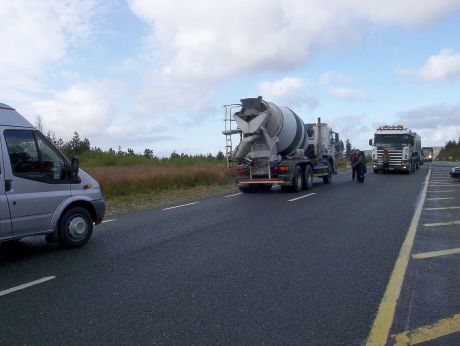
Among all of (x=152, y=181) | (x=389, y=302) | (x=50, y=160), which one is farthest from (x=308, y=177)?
(x=389, y=302)

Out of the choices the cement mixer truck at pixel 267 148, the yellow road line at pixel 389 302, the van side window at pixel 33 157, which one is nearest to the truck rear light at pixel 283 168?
the cement mixer truck at pixel 267 148

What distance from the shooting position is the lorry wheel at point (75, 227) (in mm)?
7242

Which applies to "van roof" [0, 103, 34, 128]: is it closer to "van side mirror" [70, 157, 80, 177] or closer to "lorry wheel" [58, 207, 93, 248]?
"van side mirror" [70, 157, 80, 177]

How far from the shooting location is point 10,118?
6680mm

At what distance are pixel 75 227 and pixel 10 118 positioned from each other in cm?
204

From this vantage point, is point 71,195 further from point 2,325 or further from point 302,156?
point 302,156

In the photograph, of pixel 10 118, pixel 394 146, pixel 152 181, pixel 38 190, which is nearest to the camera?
pixel 10 118

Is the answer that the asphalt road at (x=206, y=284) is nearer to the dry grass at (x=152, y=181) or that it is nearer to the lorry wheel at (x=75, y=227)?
the lorry wheel at (x=75, y=227)

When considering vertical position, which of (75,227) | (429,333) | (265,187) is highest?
(75,227)

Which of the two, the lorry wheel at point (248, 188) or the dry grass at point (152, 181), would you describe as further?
the dry grass at point (152, 181)

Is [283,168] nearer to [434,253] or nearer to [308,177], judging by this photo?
[308,177]

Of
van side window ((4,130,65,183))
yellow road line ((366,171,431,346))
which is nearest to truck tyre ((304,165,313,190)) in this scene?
yellow road line ((366,171,431,346))

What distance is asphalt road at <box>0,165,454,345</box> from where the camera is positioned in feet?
12.6

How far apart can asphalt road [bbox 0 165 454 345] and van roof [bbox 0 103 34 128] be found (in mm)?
2089
